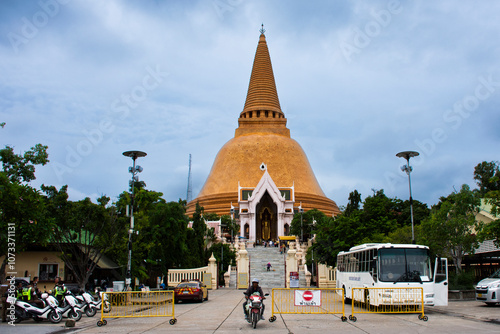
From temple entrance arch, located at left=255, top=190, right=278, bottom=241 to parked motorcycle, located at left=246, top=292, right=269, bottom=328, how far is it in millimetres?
43840

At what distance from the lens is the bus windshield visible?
16391mm

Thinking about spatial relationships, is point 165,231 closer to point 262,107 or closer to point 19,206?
point 19,206

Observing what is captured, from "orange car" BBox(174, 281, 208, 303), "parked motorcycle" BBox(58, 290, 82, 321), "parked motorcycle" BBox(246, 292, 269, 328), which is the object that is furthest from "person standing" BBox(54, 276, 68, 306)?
"orange car" BBox(174, 281, 208, 303)

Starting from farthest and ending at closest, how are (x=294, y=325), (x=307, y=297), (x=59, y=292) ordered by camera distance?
(x=59, y=292) → (x=307, y=297) → (x=294, y=325)

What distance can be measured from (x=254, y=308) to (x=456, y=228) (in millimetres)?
18982

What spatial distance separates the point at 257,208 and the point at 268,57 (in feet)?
81.2

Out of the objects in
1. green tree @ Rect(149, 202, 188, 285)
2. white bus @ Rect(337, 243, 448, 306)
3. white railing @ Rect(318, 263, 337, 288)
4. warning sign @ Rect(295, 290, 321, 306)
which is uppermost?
green tree @ Rect(149, 202, 188, 285)

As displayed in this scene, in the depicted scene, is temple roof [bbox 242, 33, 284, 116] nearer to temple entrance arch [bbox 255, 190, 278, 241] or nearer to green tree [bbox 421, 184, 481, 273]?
temple entrance arch [bbox 255, 190, 278, 241]

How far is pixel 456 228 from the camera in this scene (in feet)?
92.4

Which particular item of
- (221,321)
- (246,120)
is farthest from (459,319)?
(246,120)

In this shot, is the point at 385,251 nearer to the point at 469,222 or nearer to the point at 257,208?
the point at 469,222

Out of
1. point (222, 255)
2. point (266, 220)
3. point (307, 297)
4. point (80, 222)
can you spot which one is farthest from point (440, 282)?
point (266, 220)

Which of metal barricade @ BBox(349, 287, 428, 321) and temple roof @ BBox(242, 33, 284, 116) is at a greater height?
temple roof @ BBox(242, 33, 284, 116)

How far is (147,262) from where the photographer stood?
29141 mm
